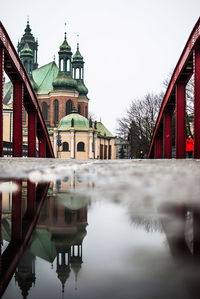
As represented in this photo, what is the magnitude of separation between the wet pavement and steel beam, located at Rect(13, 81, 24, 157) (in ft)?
33.6

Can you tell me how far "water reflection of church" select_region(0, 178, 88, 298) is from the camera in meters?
0.79

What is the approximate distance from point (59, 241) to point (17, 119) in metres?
11.1

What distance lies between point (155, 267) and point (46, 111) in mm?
71444

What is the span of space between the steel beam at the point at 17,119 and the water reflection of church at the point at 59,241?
1022 centimetres

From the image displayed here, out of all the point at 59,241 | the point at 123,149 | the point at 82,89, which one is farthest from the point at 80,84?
the point at 59,241

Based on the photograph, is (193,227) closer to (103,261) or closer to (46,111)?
(103,261)

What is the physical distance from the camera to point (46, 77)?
7606 centimetres

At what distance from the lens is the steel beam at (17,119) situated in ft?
36.6

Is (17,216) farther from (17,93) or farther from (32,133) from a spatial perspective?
(32,133)

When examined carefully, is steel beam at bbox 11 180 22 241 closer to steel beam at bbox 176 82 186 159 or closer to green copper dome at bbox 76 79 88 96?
steel beam at bbox 176 82 186 159

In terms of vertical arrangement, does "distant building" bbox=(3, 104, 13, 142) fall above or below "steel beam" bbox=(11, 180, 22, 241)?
above

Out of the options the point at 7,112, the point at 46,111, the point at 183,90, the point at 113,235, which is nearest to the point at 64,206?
the point at 113,235

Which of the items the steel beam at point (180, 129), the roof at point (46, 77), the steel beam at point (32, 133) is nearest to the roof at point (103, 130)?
the roof at point (46, 77)

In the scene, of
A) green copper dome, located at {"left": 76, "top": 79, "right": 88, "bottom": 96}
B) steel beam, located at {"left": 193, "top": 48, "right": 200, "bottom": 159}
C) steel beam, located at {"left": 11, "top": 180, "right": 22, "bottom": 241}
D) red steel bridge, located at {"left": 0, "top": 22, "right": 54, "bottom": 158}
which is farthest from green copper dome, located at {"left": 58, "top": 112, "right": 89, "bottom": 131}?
steel beam, located at {"left": 11, "top": 180, "right": 22, "bottom": 241}
